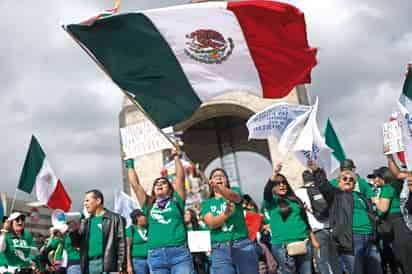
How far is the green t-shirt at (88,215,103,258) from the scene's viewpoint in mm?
4953

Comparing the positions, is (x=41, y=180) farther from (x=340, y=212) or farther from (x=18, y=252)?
(x=340, y=212)

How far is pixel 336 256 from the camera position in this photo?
17.9 feet

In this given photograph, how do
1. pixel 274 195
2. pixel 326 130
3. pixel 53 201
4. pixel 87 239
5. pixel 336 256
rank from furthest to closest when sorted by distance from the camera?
pixel 326 130 → pixel 53 201 → pixel 274 195 → pixel 336 256 → pixel 87 239

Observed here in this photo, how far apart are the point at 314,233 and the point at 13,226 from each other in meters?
4.11

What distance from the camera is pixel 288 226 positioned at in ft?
19.2

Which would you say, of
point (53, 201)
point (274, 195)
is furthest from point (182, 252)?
point (53, 201)

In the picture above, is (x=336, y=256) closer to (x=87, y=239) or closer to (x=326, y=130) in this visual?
(x=87, y=239)

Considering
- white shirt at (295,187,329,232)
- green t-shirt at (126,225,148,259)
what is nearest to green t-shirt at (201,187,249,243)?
white shirt at (295,187,329,232)

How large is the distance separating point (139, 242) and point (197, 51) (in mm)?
3102

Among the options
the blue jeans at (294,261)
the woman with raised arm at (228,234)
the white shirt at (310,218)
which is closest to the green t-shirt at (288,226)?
the blue jeans at (294,261)

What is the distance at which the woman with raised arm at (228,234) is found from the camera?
4.87 metres

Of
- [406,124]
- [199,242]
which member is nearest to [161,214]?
[199,242]

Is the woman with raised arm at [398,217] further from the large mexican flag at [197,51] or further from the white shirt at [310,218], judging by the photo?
the large mexican flag at [197,51]

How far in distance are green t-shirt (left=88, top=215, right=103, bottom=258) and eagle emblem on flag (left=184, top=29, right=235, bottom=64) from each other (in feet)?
7.57
